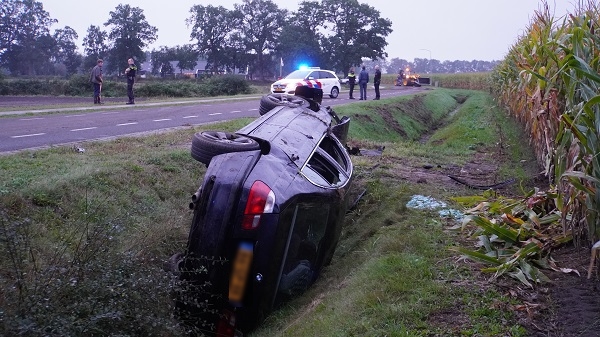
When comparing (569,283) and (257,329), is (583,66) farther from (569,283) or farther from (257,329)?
(257,329)

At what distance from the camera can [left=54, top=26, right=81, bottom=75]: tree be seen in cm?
6875

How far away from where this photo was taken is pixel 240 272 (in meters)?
4.94

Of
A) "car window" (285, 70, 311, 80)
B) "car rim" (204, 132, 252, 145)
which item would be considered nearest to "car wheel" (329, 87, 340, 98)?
"car window" (285, 70, 311, 80)

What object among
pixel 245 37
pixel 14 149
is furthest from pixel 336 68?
pixel 14 149

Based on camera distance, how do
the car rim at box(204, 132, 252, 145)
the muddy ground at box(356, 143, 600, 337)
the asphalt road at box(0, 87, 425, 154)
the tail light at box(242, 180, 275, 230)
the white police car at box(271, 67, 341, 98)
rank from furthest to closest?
the white police car at box(271, 67, 341, 98)
the asphalt road at box(0, 87, 425, 154)
the car rim at box(204, 132, 252, 145)
the tail light at box(242, 180, 275, 230)
the muddy ground at box(356, 143, 600, 337)

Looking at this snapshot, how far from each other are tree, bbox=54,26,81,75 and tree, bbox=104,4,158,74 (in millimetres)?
7375

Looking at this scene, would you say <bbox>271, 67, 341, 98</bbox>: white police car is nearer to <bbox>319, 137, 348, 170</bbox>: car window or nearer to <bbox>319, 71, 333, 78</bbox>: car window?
<bbox>319, 71, 333, 78</bbox>: car window

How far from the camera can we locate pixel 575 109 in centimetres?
505

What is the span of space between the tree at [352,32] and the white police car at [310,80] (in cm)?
4461

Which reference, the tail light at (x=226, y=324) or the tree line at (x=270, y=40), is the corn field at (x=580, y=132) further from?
the tree line at (x=270, y=40)

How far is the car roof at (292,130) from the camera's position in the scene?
5.94m

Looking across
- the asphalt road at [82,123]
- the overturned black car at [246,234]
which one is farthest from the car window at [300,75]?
the overturned black car at [246,234]

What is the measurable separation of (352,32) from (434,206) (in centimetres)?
7225

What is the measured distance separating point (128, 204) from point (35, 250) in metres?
2.35
